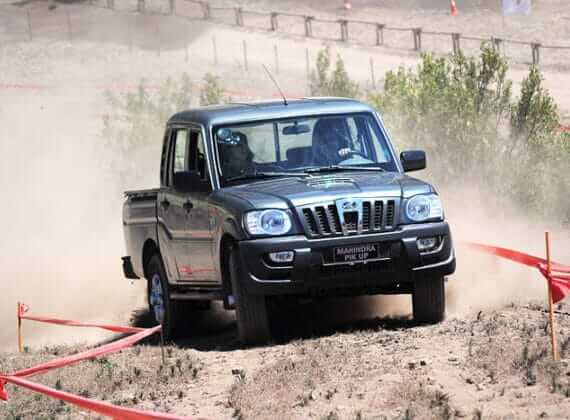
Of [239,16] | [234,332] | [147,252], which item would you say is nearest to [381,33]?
[239,16]

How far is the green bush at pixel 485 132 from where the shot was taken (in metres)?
22.3

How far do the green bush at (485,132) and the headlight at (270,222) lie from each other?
1130 cm

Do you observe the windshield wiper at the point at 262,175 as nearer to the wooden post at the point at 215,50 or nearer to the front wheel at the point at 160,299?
the front wheel at the point at 160,299

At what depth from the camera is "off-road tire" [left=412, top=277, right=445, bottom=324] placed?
11.8 meters

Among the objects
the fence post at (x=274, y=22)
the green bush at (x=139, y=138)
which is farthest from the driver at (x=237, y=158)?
the fence post at (x=274, y=22)

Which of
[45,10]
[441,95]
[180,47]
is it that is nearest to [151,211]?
[441,95]

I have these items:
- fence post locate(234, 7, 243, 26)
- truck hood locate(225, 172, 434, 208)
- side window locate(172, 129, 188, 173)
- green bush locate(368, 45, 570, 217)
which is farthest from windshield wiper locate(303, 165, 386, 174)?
fence post locate(234, 7, 243, 26)

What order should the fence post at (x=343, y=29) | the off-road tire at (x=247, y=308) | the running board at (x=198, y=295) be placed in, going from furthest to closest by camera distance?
the fence post at (x=343, y=29) < the running board at (x=198, y=295) < the off-road tire at (x=247, y=308)

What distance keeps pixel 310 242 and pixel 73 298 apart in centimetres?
730

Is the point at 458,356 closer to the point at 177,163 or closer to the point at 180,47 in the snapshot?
the point at 177,163

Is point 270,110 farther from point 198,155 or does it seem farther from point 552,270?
point 552,270

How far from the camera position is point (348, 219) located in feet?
37.4

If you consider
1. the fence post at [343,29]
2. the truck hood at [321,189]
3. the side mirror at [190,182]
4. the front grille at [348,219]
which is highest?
the fence post at [343,29]

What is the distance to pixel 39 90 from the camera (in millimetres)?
47125
